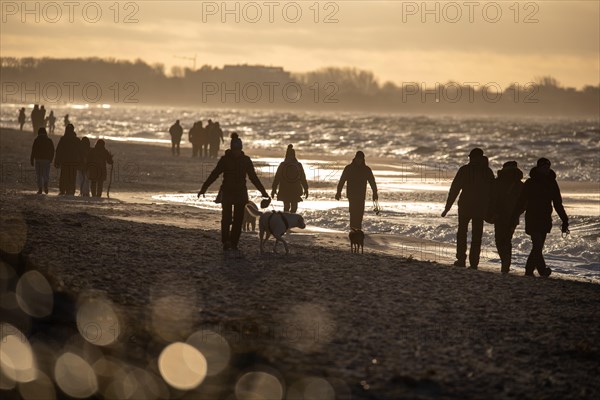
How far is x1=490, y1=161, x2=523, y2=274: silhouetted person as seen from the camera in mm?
13164

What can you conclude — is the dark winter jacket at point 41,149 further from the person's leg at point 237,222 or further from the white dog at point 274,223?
the white dog at point 274,223

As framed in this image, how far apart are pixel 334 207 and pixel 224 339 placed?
14879mm

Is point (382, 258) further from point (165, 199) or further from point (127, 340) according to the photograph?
point (165, 199)

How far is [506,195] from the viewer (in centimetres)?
1323

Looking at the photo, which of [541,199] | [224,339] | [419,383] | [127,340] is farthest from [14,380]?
[541,199]

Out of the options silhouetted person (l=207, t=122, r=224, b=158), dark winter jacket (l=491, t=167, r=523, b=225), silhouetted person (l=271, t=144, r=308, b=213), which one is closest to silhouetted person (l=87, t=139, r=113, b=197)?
silhouetted person (l=271, t=144, r=308, b=213)

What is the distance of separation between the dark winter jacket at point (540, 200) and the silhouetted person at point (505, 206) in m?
0.41

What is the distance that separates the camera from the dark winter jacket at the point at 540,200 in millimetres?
12562

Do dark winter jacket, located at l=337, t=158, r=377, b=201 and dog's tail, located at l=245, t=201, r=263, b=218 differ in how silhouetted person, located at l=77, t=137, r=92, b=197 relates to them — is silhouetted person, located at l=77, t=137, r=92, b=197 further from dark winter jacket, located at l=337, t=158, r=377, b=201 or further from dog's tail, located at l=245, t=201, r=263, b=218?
dog's tail, located at l=245, t=201, r=263, b=218

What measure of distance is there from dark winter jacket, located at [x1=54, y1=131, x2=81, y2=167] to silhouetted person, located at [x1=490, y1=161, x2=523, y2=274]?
1114 cm

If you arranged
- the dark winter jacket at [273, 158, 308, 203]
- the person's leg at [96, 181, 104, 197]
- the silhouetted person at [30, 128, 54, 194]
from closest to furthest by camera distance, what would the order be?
the dark winter jacket at [273, 158, 308, 203]
the silhouetted person at [30, 128, 54, 194]
the person's leg at [96, 181, 104, 197]

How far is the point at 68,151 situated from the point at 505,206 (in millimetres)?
11552

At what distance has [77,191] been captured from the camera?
928 inches

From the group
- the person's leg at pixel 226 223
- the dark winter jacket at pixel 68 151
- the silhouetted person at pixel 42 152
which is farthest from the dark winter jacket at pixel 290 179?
the silhouetted person at pixel 42 152
